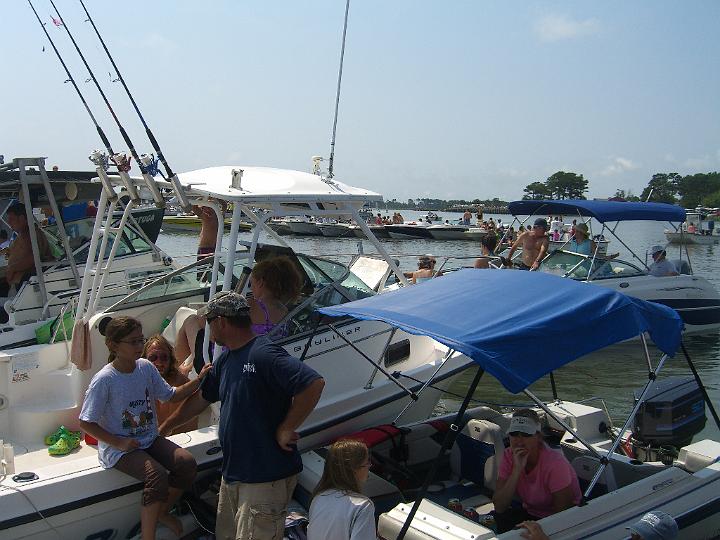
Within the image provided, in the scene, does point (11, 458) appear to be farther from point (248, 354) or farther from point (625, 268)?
point (625, 268)

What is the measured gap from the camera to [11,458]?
4.71m

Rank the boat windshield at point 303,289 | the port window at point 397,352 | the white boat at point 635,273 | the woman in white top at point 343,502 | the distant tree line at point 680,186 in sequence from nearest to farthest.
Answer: the woman in white top at point 343,502 → the boat windshield at point 303,289 → the port window at point 397,352 → the white boat at point 635,273 → the distant tree line at point 680,186

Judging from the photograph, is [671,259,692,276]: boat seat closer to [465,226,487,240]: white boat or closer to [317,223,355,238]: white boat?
[465,226,487,240]: white boat

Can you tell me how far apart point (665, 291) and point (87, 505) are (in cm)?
1296

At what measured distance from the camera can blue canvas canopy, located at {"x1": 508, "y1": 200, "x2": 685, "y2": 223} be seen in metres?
14.0

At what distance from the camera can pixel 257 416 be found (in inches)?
153

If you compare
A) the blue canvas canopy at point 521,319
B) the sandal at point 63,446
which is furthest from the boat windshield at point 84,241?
the blue canvas canopy at point 521,319

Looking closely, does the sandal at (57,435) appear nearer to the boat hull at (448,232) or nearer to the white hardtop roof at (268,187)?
the white hardtop roof at (268,187)

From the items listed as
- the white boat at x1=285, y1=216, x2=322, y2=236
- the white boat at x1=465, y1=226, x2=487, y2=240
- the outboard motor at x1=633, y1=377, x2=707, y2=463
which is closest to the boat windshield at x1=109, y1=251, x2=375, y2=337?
the outboard motor at x1=633, y1=377, x2=707, y2=463

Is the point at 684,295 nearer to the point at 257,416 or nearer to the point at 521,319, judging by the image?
the point at 521,319

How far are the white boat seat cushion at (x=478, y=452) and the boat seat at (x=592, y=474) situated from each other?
0.65 metres

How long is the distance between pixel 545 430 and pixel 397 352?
6.27ft

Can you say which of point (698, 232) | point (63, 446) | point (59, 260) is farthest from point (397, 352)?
point (698, 232)

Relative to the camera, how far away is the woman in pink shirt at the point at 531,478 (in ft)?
15.7
